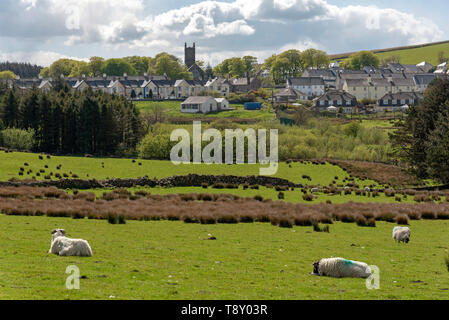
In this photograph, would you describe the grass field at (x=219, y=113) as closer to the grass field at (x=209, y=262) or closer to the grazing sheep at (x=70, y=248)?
the grass field at (x=209, y=262)

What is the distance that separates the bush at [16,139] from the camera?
88.5 meters

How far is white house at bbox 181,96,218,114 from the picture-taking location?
167 metres

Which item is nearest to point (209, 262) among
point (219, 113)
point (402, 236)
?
point (402, 236)

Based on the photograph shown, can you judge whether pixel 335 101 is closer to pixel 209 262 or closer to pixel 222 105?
pixel 222 105

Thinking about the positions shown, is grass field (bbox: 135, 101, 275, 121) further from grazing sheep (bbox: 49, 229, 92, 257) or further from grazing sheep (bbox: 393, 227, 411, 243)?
grazing sheep (bbox: 49, 229, 92, 257)

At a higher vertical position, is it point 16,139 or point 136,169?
point 16,139

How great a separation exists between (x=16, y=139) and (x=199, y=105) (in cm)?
8379

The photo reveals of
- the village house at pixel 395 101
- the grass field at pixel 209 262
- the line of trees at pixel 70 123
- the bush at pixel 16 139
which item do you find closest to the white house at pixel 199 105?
the village house at pixel 395 101

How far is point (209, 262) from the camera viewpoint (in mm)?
18000

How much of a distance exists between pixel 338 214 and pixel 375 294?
19392mm

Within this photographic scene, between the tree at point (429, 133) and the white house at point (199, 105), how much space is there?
3688 inches

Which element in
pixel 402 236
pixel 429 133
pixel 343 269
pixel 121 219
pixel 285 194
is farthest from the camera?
pixel 429 133
